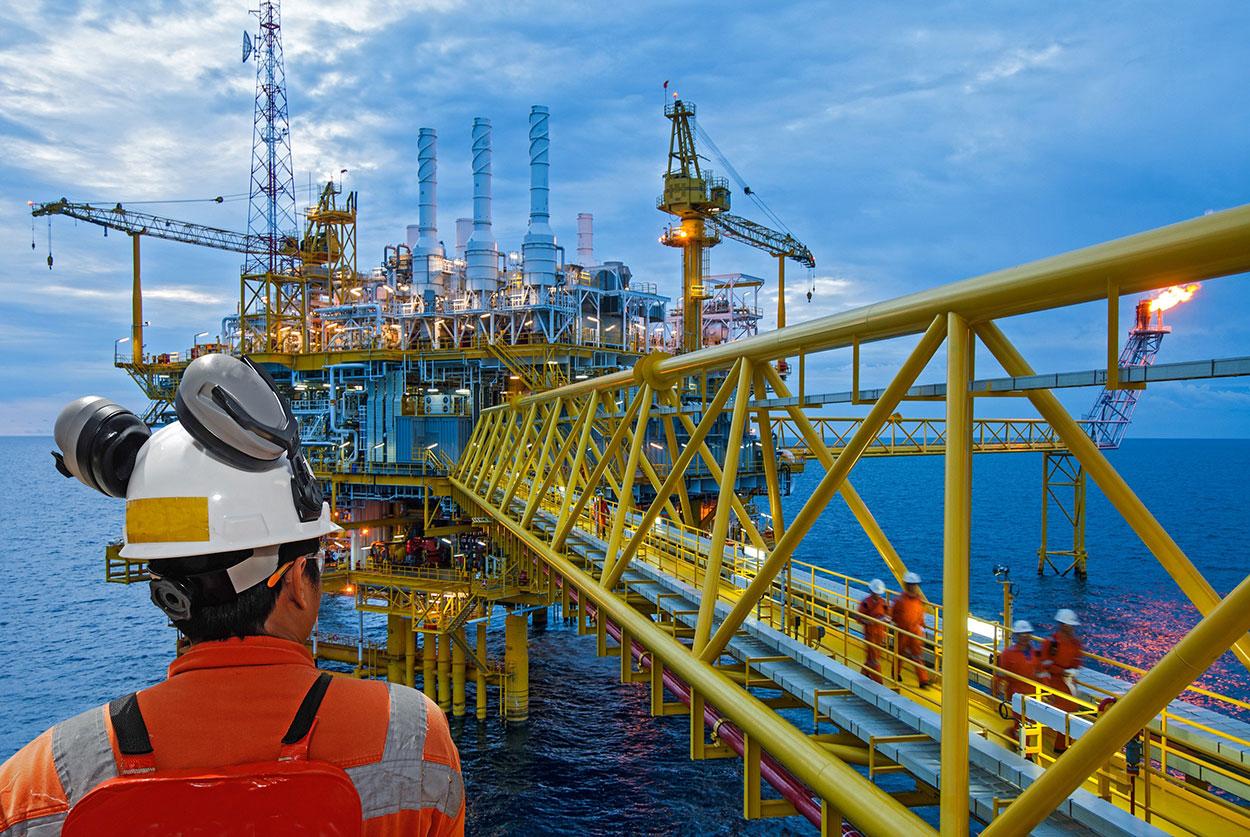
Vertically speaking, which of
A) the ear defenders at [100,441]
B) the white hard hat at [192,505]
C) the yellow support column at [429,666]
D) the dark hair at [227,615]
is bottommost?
the yellow support column at [429,666]

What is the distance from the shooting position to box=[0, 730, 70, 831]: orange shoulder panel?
2203 millimetres

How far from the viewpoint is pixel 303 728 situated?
2320mm

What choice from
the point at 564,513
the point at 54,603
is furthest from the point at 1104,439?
the point at 54,603

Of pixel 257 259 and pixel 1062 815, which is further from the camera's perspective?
pixel 257 259

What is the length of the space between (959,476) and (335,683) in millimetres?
4544

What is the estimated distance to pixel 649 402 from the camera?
1266 centimetres

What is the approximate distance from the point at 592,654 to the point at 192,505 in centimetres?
4276

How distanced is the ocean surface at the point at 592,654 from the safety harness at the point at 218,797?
25.6 meters

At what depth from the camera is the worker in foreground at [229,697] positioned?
2.17 m

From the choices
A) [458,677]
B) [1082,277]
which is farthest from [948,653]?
[458,677]

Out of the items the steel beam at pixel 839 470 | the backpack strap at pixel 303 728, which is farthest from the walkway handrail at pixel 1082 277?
the backpack strap at pixel 303 728

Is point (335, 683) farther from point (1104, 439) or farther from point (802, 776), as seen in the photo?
point (1104, 439)

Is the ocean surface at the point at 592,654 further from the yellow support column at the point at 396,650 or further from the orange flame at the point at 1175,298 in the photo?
the orange flame at the point at 1175,298

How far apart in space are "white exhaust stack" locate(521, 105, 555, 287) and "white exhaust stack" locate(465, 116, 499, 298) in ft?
8.31
